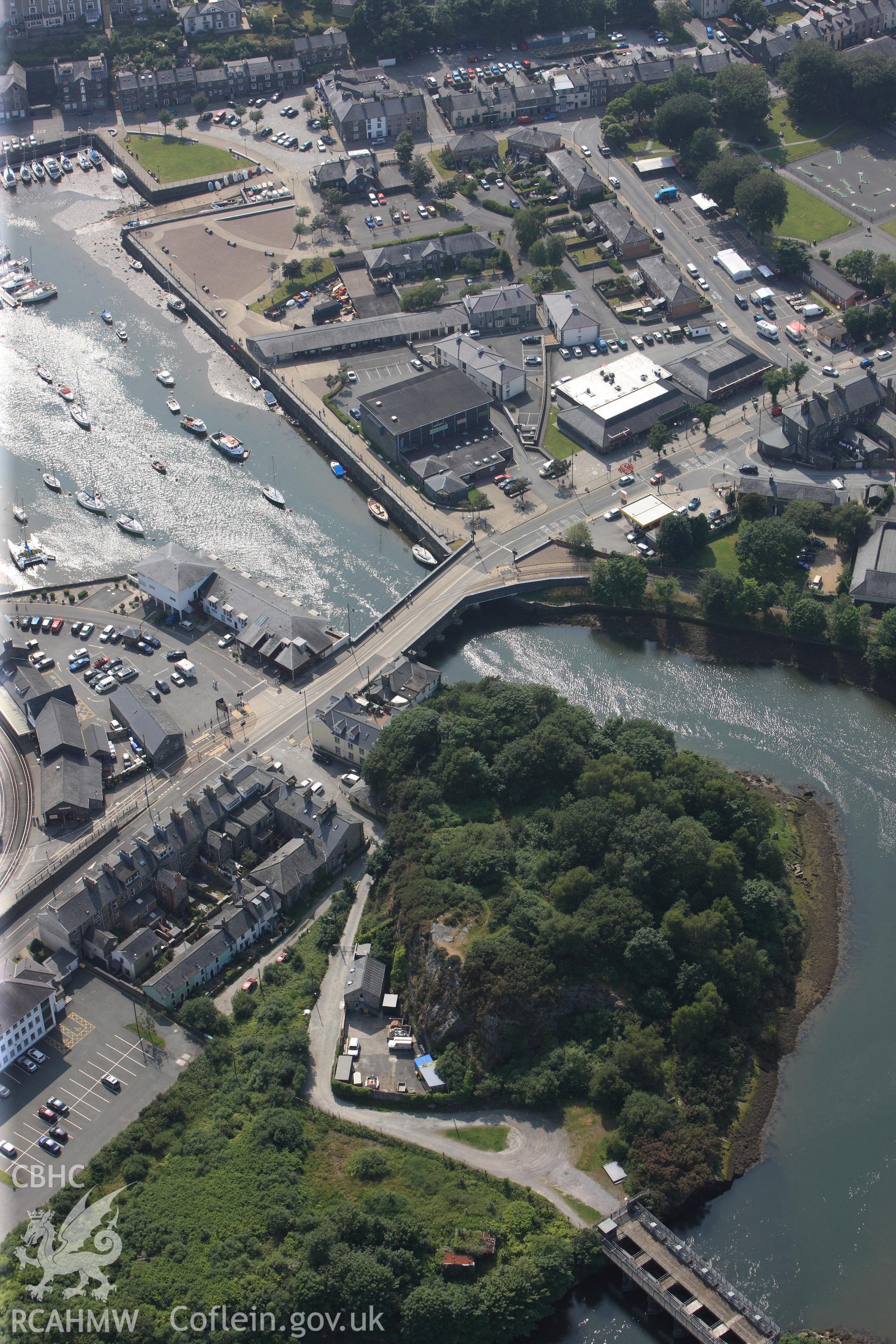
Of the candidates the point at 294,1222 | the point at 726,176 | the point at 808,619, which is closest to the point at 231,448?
the point at 808,619

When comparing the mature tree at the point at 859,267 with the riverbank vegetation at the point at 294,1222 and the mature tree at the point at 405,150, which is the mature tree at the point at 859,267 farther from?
the riverbank vegetation at the point at 294,1222

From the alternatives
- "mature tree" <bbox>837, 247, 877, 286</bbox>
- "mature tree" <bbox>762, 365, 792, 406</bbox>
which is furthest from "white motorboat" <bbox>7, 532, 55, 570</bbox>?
"mature tree" <bbox>837, 247, 877, 286</bbox>

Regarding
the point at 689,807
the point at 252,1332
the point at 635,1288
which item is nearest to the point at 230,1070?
the point at 252,1332

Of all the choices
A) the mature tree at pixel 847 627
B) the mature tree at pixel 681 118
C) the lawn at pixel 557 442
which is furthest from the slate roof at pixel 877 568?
the mature tree at pixel 681 118

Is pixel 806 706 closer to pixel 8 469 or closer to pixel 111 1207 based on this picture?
pixel 111 1207

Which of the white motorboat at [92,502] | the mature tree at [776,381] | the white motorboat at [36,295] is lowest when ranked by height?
the white motorboat at [92,502]

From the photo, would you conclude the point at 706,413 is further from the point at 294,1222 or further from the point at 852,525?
the point at 294,1222

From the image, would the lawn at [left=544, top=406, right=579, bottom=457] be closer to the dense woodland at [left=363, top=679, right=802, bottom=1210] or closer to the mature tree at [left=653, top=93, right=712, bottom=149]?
the dense woodland at [left=363, top=679, right=802, bottom=1210]
